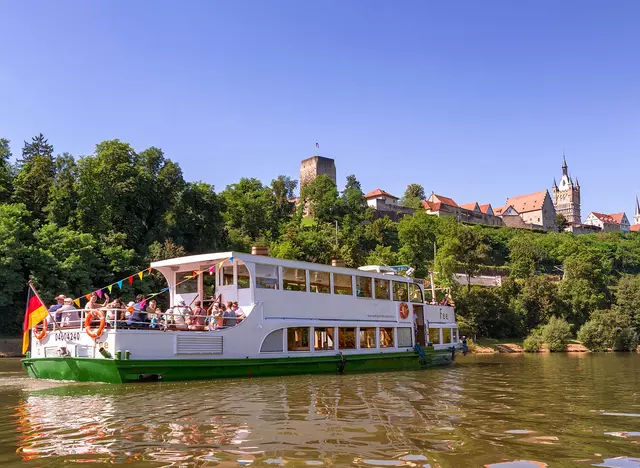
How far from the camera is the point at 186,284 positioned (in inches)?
883

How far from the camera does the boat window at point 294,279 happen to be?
21422 millimetres

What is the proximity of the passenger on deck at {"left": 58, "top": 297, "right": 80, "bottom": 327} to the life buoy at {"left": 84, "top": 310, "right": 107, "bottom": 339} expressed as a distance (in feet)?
2.62

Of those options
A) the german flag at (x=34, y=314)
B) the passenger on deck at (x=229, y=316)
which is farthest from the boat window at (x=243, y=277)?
the german flag at (x=34, y=314)

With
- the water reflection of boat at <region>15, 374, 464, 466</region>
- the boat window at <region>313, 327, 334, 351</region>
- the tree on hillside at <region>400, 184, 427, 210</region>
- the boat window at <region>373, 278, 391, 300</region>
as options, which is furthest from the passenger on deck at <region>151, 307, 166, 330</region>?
the tree on hillside at <region>400, 184, 427, 210</region>

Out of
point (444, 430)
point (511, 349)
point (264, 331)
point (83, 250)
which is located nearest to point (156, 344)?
point (264, 331)

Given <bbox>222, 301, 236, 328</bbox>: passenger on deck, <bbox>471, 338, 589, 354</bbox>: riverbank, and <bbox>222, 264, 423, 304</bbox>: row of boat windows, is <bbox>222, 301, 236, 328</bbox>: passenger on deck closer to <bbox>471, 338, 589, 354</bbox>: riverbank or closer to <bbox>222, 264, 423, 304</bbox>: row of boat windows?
<bbox>222, 264, 423, 304</bbox>: row of boat windows

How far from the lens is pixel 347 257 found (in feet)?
220

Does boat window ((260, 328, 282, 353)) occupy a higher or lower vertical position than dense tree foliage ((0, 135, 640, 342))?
lower

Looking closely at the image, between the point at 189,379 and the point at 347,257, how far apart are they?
4989 centimetres

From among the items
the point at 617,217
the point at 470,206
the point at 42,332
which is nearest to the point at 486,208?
the point at 470,206

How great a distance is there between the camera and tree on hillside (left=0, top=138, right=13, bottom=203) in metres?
57.8

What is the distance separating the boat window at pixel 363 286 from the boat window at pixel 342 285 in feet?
1.57

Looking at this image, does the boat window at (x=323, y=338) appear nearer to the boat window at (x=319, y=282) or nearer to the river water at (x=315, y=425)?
the boat window at (x=319, y=282)

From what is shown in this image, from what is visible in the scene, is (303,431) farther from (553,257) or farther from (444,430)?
(553,257)
